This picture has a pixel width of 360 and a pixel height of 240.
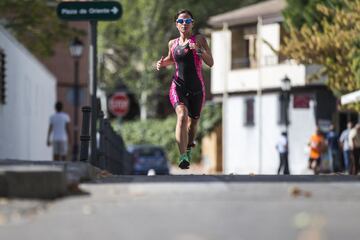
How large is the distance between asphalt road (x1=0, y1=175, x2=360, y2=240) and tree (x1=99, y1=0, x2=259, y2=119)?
6169 cm

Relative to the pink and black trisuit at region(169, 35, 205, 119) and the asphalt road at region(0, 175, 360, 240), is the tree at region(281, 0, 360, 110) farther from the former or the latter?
the asphalt road at region(0, 175, 360, 240)

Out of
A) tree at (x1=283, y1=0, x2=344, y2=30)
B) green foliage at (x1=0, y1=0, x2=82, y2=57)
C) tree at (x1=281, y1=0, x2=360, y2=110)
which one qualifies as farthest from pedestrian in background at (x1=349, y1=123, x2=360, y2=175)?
green foliage at (x1=0, y1=0, x2=82, y2=57)

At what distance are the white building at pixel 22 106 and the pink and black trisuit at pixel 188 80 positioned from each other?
38.5 feet

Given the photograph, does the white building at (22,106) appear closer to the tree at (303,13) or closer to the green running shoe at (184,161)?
the tree at (303,13)

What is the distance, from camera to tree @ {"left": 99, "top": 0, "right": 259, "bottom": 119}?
73.7 m

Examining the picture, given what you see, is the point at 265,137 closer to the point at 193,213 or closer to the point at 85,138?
the point at 85,138

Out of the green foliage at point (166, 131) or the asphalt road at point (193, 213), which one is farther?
the green foliage at point (166, 131)

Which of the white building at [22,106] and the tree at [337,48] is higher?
the tree at [337,48]

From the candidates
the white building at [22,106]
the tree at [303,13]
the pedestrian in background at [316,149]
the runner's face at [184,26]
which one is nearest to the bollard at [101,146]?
the runner's face at [184,26]

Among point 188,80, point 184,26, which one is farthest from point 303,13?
point 184,26

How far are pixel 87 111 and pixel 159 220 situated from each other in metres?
8.40

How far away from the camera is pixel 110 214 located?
945 cm

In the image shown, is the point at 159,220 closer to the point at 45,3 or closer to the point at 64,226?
the point at 64,226

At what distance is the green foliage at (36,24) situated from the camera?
3844cm
